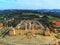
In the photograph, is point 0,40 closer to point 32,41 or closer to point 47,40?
point 32,41

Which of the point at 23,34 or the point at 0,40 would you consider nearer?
the point at 0,40

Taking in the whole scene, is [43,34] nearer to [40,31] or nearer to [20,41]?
[40,31]

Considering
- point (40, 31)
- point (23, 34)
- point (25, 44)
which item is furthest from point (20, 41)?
point (40, 31)

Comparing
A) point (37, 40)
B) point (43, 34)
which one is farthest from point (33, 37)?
point (43, 34)

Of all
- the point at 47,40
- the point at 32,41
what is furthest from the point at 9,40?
the point at 47,40

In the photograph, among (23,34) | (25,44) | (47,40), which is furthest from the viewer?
(23,34)

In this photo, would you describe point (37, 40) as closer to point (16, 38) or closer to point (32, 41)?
point (32, 41)

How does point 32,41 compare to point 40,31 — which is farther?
point 40,31

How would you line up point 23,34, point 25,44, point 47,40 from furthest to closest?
point 23,34, point 47,40, point 25,44
